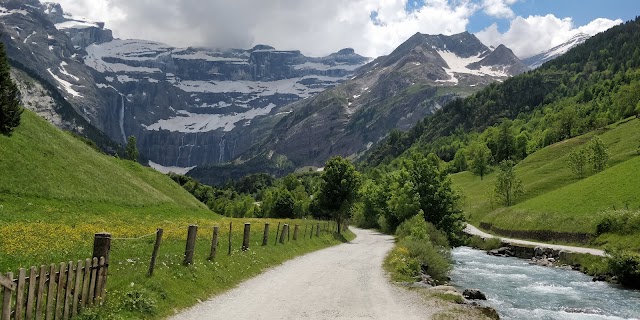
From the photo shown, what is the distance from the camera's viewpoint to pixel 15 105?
54.7 meters

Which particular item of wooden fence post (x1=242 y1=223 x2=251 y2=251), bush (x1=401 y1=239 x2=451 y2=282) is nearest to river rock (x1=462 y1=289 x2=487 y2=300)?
bush (x1=401 y1=239 x2=451 y2=282)

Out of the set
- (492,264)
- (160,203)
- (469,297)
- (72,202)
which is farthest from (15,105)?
(492,264)

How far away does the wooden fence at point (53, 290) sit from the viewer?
12.1 meters

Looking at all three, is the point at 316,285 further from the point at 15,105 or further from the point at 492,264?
the point at 15,105

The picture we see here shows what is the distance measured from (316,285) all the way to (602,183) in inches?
2801

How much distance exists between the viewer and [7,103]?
53188 mm

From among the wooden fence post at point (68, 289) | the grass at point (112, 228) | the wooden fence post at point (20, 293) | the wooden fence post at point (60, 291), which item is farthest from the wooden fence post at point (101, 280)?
the wooden fence post at point (20, 293)

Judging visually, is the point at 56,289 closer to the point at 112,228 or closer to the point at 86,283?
the point at 86,283

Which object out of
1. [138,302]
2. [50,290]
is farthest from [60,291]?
[138,302]

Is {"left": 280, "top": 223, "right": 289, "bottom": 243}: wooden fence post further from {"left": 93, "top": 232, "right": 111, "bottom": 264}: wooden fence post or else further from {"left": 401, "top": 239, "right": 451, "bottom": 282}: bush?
{"left": 93, "top": 232, "right": 111, "bottom": 264}: wooden fence post

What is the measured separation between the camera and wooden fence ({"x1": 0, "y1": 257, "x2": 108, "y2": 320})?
1206 centimetres

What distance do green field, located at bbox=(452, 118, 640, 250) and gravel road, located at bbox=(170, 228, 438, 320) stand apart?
1513 inches

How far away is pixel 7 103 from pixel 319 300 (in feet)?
159

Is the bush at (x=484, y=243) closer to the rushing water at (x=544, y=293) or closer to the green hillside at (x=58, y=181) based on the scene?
the rushing water at (x=544, y=293)
